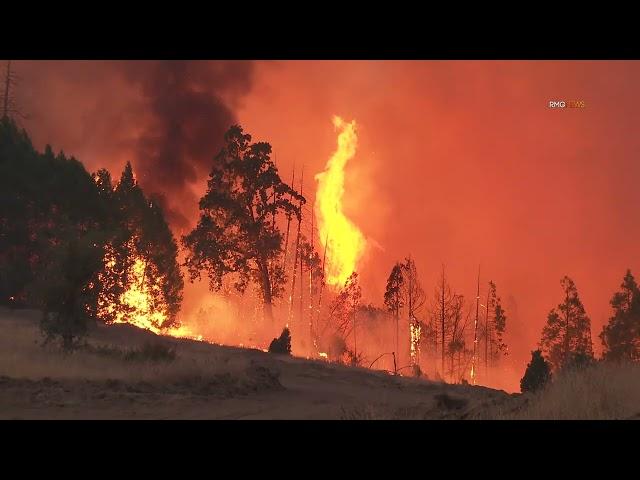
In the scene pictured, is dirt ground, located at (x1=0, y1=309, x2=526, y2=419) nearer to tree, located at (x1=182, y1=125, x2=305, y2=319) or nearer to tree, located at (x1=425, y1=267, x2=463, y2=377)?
tree, located at (x1=182, y1=125, x2=305, y2=319)

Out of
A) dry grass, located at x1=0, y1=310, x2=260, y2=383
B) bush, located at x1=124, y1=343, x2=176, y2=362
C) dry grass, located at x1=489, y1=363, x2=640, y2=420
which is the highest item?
bush, located at x1=124, y1=343, x2=176, y2=362

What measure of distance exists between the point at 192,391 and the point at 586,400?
9.35 metres

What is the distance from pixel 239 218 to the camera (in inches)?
1735

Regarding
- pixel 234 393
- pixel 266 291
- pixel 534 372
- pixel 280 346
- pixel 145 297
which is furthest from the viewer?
pixel 145 297

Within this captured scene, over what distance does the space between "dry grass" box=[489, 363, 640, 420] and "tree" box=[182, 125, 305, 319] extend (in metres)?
32.8

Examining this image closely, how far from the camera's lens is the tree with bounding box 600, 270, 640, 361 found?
47062 mm

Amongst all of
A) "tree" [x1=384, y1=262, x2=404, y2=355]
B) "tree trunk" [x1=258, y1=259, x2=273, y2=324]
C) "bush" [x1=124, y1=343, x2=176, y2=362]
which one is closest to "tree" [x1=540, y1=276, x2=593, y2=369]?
"tree" [x1=384, y1=262, x2=404, y2=355]

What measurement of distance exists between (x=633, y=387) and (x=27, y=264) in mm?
37205

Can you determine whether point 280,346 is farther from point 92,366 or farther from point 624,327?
point 624,327

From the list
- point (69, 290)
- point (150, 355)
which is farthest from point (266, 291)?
point (150, 355)

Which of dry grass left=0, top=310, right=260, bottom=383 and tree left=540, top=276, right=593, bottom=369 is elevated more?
tree left=540, top=276, right=593, bottom=369

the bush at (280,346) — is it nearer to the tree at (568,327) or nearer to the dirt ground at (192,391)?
the dirt ground at (192,391)
